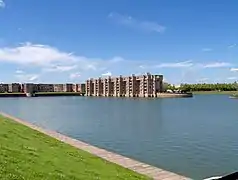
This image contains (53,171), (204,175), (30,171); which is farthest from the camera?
(204,175)

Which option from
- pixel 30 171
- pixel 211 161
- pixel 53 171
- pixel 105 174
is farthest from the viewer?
pixel 211 161

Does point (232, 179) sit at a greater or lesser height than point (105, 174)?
greater

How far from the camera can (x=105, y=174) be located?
1172 cm

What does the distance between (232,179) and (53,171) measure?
17.4ft

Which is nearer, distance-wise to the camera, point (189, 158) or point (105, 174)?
point (105, 174)

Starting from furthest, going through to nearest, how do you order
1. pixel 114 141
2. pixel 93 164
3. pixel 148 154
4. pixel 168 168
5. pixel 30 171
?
1. pixel 114 141
2. pixel 148 154
3. pixel 168 168
4. pixel 93 164
5. pixel 30 171

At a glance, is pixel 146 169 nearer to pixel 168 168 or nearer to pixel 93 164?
pixel 93 164

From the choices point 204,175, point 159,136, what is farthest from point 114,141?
point 204,175

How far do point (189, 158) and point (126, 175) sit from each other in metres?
9.22

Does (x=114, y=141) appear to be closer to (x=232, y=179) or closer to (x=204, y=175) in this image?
(x=204, y=175)

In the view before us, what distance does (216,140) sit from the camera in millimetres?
28922

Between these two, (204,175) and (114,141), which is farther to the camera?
(114,141)

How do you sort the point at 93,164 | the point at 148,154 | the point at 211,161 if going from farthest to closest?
1. the point at 148,154
2. the point at 211,161
3. the point at 93,164

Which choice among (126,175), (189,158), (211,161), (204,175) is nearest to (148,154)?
(189,158)
